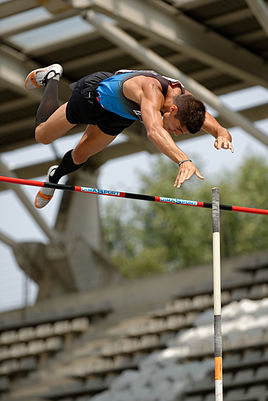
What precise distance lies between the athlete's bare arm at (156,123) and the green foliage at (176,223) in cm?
2374

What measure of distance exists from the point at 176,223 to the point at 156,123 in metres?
26.8

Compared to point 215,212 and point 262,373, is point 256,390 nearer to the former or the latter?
point 262,373

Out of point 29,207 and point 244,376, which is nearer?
point 244,376

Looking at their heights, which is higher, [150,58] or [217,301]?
[150,58]

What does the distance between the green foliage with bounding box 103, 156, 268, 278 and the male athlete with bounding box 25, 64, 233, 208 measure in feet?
75.4

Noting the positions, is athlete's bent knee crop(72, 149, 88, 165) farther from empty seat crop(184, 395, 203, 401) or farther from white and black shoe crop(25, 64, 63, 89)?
empty seat crop(184, 395, 203, 401)

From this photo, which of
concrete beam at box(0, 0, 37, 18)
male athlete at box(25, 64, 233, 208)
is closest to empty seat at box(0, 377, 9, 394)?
concrete beam at box(0, 0, 37, 18)

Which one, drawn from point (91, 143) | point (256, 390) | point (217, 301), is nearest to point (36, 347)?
point (256, 390)

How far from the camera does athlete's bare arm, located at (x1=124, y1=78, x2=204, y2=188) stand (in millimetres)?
4523

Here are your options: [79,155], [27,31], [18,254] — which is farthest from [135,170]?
[79,155]

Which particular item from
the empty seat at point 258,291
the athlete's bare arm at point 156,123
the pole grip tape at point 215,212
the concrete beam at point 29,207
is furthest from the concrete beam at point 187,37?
the pole grip tape at point 215,212

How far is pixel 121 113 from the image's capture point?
17.3 feet

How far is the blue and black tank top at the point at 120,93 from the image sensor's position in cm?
509

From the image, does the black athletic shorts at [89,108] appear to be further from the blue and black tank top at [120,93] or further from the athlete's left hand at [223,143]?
the athlete's left hand at [223,143]
